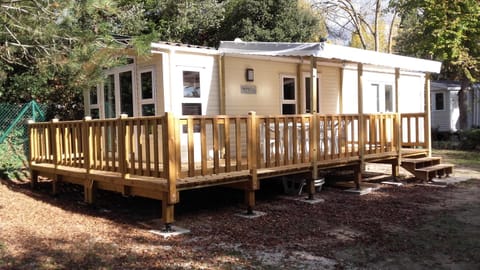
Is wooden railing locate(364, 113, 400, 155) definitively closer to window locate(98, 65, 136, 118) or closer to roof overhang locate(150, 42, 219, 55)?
roof overhang locate(150, 42, 219, 55)

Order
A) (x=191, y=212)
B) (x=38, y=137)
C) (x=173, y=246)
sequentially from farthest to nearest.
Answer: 1. (x=38, y=137)
2. (x=191, y=212)
3. (x=173, y=246)

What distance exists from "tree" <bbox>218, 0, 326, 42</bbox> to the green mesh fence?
8.36m

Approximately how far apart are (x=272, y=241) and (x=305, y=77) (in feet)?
20.8

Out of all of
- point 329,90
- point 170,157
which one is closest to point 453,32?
point 329,90

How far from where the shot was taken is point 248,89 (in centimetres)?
1003

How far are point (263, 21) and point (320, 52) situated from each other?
10.5m

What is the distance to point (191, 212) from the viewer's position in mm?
7453

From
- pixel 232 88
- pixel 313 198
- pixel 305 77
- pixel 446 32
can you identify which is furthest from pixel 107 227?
pixel 446 32

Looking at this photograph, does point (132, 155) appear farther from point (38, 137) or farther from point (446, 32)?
point (446, 32)

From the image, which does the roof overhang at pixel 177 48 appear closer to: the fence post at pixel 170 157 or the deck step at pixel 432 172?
the fence post at pixel 170 157

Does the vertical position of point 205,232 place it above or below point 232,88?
below

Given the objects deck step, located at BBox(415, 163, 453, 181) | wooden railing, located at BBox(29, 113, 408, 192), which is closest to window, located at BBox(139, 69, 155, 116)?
wooden railing, located at BBox(29, 113, 408, 192)

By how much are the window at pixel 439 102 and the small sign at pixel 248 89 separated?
19.1 meters

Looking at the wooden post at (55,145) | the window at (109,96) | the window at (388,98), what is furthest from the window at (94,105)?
the window at (388,98)
